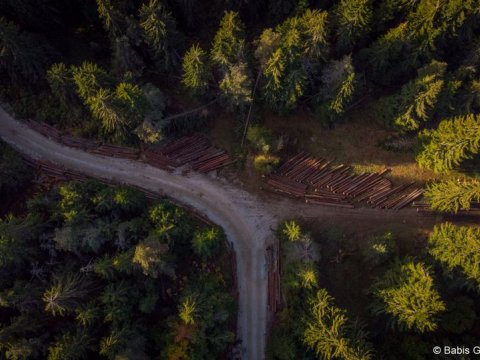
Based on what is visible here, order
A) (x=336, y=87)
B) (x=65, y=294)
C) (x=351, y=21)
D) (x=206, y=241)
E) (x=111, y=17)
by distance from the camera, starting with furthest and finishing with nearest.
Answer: (x=336, y=87), (x=351, y=21), (x=111, y=17), (x=206, y=241), (x=65, y=294)

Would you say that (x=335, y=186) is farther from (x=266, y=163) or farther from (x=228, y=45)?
(x=228, y=45)

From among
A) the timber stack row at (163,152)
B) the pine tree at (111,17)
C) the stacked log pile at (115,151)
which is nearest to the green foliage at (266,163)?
the timber stack row at (163,152)

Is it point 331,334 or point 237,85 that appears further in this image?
point 237,85

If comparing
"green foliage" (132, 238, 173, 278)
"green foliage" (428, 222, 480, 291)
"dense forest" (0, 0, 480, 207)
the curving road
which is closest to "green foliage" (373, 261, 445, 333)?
"green foliage" (428, 222, 480, 291)

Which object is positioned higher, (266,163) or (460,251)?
(266,163)

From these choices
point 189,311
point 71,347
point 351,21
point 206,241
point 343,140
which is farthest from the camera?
point 343,140

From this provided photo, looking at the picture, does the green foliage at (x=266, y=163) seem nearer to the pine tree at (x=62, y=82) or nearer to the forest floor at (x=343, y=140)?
the forest floor at (x=343, y=140)

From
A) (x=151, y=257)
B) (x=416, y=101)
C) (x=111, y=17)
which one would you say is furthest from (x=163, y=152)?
(x=416, y=101)
